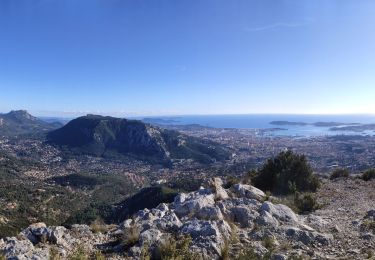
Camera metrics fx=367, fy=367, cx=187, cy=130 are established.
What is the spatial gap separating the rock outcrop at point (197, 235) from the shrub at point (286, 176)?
242 inches

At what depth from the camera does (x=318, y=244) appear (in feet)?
32.1

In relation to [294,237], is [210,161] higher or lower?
lower

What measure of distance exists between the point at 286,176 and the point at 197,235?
36.3ft

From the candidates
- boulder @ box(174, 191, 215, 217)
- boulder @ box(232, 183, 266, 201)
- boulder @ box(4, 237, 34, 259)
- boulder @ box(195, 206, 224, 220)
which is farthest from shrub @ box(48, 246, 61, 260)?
boulder @ box(232, 183, 266, 201)

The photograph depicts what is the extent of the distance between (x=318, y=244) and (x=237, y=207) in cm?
321

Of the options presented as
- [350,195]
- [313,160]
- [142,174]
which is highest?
[350,195]

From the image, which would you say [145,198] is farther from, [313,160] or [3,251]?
[313,160]

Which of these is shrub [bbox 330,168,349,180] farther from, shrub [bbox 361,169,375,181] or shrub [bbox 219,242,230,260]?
shrub [bbox 219,242,230,260]

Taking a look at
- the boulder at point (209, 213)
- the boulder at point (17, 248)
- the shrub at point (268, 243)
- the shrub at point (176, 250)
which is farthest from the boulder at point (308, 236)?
the boulder at point (17, 248)

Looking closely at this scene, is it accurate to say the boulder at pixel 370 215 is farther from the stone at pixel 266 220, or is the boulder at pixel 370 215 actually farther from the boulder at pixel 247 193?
the boulder at pixel 247 193

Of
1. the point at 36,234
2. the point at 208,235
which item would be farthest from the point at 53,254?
the point at 208,235

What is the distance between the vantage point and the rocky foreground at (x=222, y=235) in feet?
28.7

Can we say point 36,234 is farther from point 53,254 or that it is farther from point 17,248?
point 53,254

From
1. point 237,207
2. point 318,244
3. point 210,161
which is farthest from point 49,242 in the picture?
point 210,161
